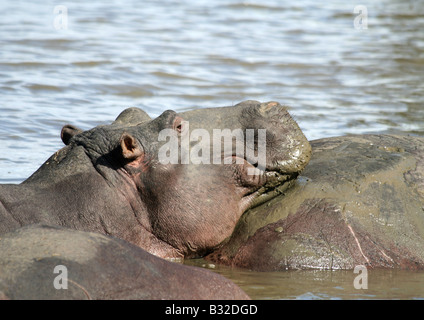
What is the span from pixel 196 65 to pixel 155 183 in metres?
8.91

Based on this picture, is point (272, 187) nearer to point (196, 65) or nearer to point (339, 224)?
point (339, 224)

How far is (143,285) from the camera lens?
Answer: 3.90 m

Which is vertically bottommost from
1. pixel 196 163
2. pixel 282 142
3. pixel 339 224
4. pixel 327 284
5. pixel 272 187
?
pixel 327 284

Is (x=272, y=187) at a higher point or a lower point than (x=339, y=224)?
higher

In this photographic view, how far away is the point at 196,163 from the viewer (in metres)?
5.30

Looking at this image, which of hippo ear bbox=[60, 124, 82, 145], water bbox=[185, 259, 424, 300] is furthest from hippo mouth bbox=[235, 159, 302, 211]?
hippo ear bbox=[60, 124, 82, 145]

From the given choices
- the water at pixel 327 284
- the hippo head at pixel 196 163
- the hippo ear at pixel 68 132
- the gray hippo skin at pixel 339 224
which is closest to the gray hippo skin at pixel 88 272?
the water at pixel 327 284

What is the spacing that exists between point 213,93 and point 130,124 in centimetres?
640

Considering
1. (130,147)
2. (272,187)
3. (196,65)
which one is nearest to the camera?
(130,147)

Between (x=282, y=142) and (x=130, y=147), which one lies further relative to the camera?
(x=282, y=142)

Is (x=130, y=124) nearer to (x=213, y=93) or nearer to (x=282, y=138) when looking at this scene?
(x=282, y=138)

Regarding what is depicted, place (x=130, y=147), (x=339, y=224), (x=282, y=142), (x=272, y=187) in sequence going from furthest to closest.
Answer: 1. (x=272, y=187)
2. (x=339, y=224)
3. (x=282, y=142)
4. (x=130, y=147)

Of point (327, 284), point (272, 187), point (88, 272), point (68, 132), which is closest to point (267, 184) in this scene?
point (272, 187)
